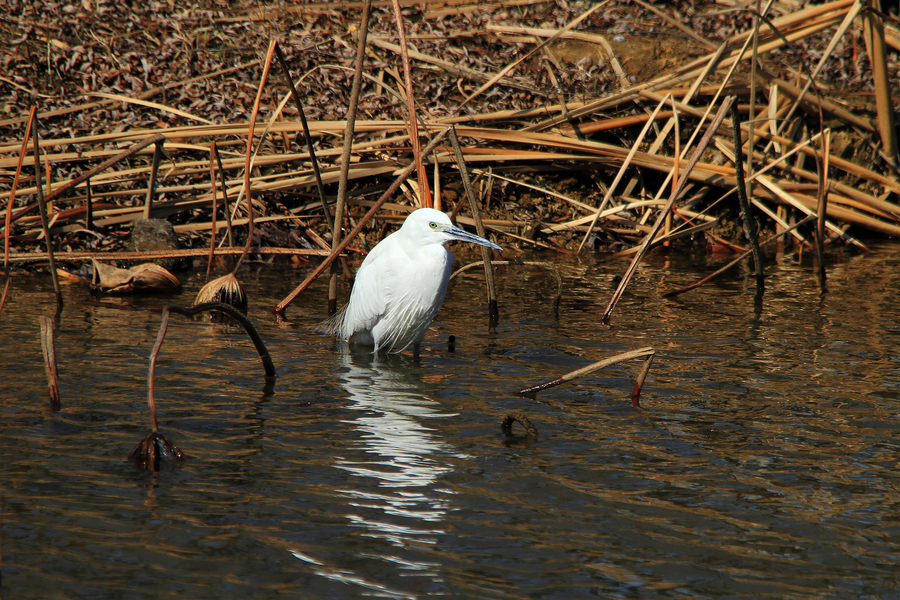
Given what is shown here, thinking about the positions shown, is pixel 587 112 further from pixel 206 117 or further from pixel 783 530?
pixel 783 530

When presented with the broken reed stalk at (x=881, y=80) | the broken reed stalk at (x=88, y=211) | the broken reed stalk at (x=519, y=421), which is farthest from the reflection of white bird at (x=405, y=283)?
the broken reed stalk at (x=881, y=80)

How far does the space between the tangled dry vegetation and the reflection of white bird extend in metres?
1.42

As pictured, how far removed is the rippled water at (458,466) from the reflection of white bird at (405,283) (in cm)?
26

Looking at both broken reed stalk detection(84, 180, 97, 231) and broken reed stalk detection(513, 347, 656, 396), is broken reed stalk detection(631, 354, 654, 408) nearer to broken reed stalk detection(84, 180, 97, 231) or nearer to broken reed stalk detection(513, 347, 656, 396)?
broken reed stalk detection(513, 347, 656, 396)

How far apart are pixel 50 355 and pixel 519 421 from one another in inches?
86.6

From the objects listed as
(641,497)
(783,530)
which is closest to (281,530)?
(641,497)

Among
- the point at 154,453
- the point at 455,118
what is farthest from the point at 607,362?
the point at 455,118

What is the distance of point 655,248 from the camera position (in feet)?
31.8

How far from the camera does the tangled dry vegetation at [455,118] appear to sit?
28.0 feet

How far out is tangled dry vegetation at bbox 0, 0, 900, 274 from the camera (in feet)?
28.0

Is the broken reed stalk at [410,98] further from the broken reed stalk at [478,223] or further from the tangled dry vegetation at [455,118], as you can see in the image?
the tangled dry vegetation at [455,118]

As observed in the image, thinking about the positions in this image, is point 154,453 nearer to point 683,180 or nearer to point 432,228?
point 432,228

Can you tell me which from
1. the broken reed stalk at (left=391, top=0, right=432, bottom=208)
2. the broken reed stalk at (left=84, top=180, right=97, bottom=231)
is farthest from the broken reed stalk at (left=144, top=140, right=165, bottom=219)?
the broken reed stalk at (left=391, top=0, right=432, bottom=208)

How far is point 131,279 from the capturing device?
23.2 ft
